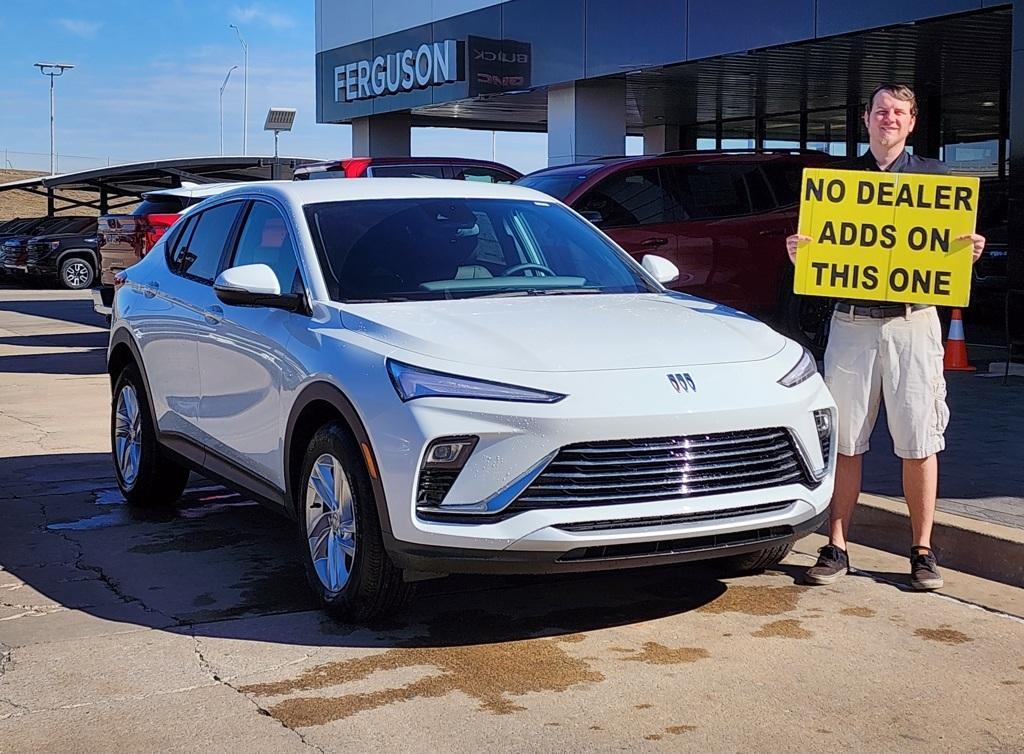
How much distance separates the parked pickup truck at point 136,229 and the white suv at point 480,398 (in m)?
8.63

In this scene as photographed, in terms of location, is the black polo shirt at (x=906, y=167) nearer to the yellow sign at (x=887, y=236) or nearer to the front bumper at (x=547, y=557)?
the yellow sign at (x=887, y=236)

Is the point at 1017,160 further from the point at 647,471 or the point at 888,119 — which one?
the point at 647,471

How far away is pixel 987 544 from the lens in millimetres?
5891

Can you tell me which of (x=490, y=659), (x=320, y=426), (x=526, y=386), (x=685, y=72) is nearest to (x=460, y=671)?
(x=490, y=659)

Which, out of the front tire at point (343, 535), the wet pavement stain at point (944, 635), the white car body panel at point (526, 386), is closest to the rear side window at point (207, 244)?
the white car body panel at point (526, 386)

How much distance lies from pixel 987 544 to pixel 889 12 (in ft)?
31.3

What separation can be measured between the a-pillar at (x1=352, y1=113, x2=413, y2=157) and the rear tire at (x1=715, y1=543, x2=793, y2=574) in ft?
69.9

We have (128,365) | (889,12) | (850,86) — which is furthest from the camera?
(850,86)

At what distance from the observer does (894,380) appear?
18.2 ft

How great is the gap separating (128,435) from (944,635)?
4.57 meters

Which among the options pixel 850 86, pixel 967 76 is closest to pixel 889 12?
pixel 967 76

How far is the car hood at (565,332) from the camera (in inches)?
187

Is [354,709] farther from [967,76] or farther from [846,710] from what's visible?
[967,76]

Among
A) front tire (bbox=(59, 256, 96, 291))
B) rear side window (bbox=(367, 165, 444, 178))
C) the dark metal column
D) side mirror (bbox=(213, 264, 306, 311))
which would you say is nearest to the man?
side mirror (bbox=(213, 264, 306, 311))
